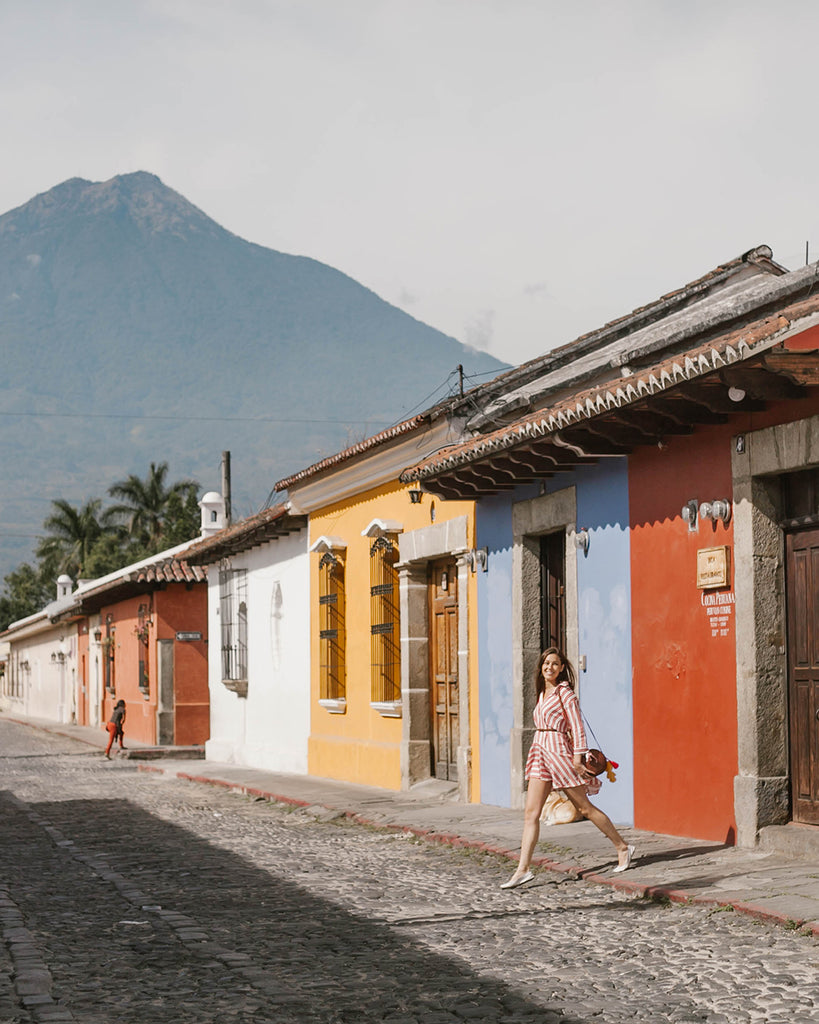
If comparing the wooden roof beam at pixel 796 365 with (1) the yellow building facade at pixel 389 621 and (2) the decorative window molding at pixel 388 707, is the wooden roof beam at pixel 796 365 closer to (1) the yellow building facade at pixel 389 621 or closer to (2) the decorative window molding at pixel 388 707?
(1) the yellow building facade at pixel 389 621

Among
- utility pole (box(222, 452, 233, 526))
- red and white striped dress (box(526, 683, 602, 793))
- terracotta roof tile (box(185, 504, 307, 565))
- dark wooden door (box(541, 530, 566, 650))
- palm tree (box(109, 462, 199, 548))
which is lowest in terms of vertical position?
red and white striped dress (box(526, 683, 602, 793))

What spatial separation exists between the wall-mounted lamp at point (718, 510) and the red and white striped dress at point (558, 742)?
183 centimetres

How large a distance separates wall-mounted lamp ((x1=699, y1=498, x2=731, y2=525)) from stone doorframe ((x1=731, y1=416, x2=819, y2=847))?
0.19m

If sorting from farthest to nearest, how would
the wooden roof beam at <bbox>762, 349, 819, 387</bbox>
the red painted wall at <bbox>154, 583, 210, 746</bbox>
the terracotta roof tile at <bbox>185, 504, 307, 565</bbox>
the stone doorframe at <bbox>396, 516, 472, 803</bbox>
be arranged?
the red painted wall at <bbox>154, 583, 210, 746</bbox> → the terracotta roof tile at <bbox>185, 504, 307, 565</bbox> → the stone doorframe at <bbox>396, 516, 472, 803</bbox> → the wooden roof beam at <bbox>762, 349, 819, 387</bbox>

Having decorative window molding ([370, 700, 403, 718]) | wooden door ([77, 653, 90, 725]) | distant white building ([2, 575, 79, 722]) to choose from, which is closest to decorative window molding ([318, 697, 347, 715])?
decorative window molding ([370, 700, 403, 718])

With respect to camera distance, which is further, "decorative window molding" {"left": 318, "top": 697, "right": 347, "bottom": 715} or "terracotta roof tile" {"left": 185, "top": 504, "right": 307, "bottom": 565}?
"terracotta roof tile" {"left": 185, "top": 504, "right": 307, "bottom": 565}

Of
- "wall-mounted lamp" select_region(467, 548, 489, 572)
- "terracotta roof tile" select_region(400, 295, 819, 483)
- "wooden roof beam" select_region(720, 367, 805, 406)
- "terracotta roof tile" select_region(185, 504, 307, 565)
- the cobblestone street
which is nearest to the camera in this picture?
the cobblestone street

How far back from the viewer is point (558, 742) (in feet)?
29.9

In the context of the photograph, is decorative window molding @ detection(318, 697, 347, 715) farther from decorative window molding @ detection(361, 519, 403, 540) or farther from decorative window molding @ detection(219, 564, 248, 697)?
decorative window molding @ detection(219, 564, 248, 697)

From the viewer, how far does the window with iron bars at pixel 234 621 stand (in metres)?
23.2

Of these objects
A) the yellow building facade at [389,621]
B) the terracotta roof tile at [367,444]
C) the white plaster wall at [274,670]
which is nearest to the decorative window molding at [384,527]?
the yellow building facade at [389,621]

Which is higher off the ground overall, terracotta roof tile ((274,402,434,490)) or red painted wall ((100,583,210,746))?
terracotta roof tile ((274,402,434,490))

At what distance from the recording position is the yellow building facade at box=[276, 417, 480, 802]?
48.2 feet

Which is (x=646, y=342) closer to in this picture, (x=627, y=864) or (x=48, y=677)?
(x=627, y=864)
